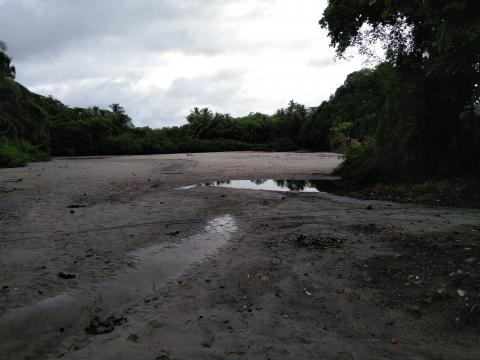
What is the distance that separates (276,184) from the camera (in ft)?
55.9

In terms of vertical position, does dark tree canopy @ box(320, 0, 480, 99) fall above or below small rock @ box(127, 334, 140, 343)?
above

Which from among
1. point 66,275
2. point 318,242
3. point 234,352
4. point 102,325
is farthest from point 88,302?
point 318,242

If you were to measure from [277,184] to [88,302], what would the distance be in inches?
510

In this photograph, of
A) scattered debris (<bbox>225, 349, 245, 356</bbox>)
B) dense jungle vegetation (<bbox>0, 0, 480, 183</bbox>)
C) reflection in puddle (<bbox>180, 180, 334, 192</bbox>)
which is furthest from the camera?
reflection in puddle (<bbox>180, 180, 334, 192</bbox>)

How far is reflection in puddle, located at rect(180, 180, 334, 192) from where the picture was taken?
15608mm

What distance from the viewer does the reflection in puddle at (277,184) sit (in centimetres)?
1561

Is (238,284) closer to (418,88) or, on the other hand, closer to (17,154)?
(418,88)

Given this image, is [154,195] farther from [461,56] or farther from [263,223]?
[461,56]

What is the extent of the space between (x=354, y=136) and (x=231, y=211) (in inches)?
1813

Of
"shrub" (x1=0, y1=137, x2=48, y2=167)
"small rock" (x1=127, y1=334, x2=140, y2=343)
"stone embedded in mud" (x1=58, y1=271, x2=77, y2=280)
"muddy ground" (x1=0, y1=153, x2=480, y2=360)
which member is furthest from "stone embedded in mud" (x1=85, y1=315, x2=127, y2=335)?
"shrub" (x1=0, y1=137, x2=48, y2=167)

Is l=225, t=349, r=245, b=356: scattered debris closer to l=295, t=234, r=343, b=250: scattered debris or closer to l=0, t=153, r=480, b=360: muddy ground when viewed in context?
l=0, t=153, r=480, b=360: muddy ground

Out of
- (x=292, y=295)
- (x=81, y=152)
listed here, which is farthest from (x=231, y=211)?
(x=81, y=152)

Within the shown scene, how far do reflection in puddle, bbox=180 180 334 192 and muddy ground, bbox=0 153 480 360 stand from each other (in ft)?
19.1

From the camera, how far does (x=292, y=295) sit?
483cm
